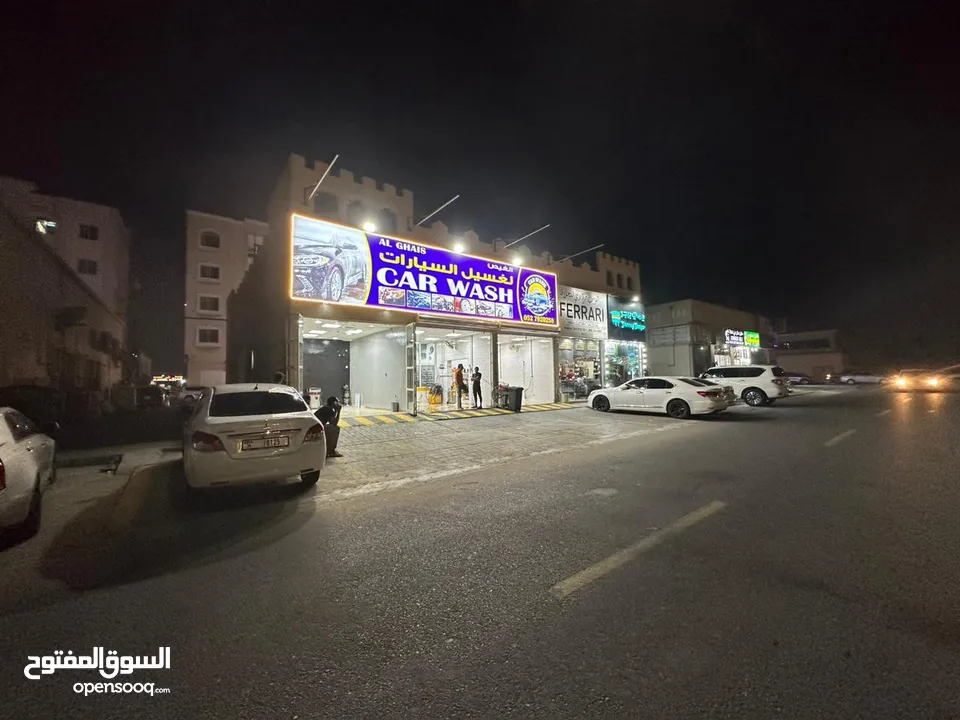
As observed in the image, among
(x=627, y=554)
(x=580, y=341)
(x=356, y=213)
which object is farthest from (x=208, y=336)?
(x=627, y=554)

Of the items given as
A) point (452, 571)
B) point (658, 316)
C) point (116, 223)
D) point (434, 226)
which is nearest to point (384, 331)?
point (434, 226)

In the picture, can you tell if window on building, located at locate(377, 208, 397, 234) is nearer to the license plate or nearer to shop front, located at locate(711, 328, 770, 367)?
the license plate

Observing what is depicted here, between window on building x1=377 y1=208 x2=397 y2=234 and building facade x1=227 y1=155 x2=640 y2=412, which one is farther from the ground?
window on building x1=377 y1=208 x2=397 y2=234

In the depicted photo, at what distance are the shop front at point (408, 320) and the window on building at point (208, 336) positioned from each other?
27.1 meters

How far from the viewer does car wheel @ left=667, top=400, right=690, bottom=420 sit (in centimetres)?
1488

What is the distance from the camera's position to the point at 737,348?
3650 cm

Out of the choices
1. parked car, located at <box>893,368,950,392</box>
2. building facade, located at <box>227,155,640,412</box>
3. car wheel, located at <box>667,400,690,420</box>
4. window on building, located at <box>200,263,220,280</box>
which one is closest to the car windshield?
building facade, located at <box>227,155,640,412</box>

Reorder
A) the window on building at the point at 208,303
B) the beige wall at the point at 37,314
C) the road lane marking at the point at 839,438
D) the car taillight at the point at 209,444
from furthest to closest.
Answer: the window on building at the point at 208,303 → the beige wall at the point at 37,314 → the road lane marking at the point at 839,438 → the car taillight at the point at 209,444

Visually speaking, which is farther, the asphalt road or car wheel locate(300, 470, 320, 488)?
car wheel locate(300, 470, 320, 488)

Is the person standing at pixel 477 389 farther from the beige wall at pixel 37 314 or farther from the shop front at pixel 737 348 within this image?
the shop front at pixel 737 348

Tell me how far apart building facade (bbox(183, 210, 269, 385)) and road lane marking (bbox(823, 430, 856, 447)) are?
142ft

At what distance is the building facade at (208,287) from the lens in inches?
1575

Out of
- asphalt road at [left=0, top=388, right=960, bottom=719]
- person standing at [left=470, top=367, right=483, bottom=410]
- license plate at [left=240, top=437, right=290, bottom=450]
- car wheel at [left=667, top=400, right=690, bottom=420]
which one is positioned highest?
person standing at [left=470, top=367, right=483, bottom=410]

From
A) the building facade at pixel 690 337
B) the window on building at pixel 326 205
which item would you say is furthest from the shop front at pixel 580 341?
the window on building at pixel 326 205
